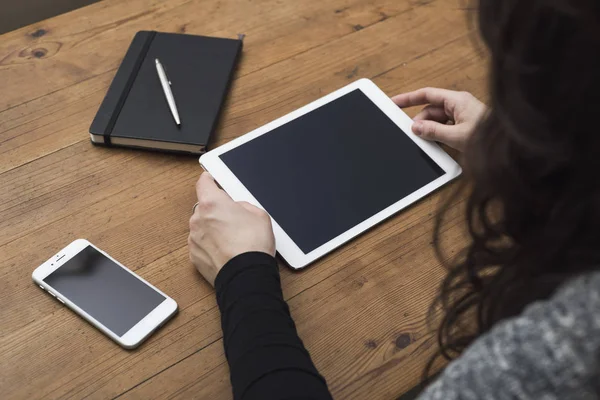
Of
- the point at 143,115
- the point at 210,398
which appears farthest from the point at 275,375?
the point at 143,115

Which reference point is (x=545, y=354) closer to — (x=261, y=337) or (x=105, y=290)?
(x=261, y=337)

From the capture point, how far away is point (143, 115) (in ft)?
3.28

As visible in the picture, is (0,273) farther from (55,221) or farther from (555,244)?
(555,244)

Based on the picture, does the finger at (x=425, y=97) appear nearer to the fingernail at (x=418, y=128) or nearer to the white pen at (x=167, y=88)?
the fingernail at (x=418, y=128)

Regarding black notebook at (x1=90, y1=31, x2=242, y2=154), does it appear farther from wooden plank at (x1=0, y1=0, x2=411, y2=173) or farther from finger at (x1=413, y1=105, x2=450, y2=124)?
finger at (x1=413, y1=105, x2=450, y2=124)

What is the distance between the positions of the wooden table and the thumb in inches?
3.9

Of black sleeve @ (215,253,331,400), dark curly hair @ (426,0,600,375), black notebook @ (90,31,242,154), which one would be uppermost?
dark curly hair @ (426,0,600,375)

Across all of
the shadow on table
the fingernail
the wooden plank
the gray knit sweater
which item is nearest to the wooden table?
the wooden plank

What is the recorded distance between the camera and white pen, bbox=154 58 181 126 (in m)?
0.99

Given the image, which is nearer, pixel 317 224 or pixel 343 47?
pixel 317 224

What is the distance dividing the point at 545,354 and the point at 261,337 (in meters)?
0.34

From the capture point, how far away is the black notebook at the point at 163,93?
3.20ft

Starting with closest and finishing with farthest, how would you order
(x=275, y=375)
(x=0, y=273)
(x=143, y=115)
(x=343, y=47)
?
(x=275, y=375) → (x=0, y=273) → (x=143, y=115) → (x=343, y=47)

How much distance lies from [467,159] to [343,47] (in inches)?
22.8
